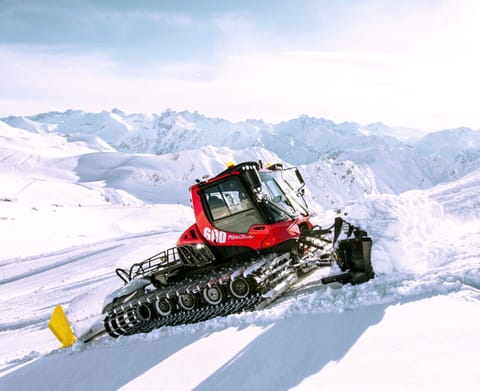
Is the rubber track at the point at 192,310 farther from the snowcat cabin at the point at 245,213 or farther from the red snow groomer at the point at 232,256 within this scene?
the snowcat cabin at the point at 245,213

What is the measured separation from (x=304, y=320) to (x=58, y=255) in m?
19.5

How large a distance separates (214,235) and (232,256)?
1.77 feet

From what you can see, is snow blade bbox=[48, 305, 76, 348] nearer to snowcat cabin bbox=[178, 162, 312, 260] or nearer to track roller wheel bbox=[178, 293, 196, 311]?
track roller wheel bbox=[178, 293, 196, 311]

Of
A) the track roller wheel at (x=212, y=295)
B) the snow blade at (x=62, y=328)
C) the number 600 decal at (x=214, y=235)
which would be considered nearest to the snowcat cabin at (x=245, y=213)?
the number 600 decal at (x=214, y=235)

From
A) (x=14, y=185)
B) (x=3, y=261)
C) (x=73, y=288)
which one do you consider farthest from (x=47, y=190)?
(x=73, y=288)

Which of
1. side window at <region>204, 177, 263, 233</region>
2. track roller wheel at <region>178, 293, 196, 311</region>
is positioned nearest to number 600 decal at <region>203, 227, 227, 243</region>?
side window at <region>204, 177, 263, 233</region>

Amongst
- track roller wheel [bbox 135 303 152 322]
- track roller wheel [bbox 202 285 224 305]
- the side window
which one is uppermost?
the side window

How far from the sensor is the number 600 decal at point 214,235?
7.60m

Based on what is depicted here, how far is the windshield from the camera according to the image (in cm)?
769

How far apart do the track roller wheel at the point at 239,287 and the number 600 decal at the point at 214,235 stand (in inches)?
36.2

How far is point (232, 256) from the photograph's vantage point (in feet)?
25.2

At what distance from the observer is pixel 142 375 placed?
208 inches

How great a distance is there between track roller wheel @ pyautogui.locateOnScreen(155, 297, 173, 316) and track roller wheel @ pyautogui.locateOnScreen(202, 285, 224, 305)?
0.82m

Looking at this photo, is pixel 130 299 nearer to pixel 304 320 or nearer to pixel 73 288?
pixel 304 320
